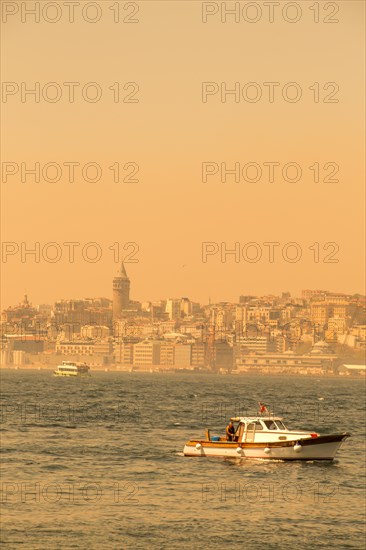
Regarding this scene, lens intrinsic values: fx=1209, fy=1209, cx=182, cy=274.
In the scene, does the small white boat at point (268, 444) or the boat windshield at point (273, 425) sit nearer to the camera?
the small white boat at point (268, 444)

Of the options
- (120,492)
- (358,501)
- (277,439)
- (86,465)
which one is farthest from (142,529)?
(277,439)

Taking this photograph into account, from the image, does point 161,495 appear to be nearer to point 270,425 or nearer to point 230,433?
point 230,433

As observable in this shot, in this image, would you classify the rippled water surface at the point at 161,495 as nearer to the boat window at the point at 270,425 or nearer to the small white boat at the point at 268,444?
the small white boat at the point at 268,444

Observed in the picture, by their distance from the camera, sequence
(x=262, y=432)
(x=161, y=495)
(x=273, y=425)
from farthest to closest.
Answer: (x=273, y=425) < (x=262, y=432) < (x=161, y=495)

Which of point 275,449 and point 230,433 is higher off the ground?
point 230,433

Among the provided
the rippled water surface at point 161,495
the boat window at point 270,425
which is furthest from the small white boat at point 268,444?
the rippled water surface at point 161,495

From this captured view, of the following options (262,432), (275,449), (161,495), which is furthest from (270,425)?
(161,495)

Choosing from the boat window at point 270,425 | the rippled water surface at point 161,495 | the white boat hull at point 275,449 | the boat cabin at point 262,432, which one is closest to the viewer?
the rippled water surface at point 161,495

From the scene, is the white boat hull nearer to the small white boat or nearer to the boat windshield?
the small white boat
